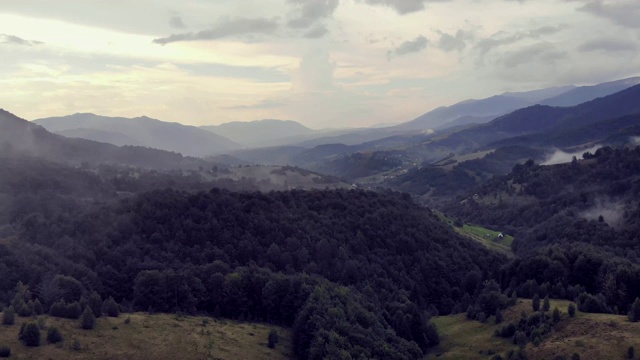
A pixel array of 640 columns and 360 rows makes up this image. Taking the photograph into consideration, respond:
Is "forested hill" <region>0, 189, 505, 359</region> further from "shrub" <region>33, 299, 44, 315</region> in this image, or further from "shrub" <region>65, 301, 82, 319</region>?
"shrub" <region>65, 301, 82, 319</region>

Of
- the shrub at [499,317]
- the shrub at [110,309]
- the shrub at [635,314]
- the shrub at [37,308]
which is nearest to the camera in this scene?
the shrub at [37,308]

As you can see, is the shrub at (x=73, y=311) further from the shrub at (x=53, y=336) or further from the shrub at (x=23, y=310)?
the shrub at (x=53, y=336)

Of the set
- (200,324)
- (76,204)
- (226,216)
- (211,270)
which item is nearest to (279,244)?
(226,216)

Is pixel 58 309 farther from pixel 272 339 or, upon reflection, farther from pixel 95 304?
pixel 272 339

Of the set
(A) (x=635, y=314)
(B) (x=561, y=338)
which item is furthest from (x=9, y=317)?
(A) (x=635, y=314)

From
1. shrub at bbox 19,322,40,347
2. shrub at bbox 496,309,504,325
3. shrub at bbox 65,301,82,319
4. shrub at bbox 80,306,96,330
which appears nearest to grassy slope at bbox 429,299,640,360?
shrub at bbox 496,309,504,325

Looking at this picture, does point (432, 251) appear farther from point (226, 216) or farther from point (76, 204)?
point (76, 204)

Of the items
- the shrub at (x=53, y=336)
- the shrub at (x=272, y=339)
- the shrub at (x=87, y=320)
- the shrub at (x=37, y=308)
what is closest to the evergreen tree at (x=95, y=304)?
the shrub at (x=87, y=320)
